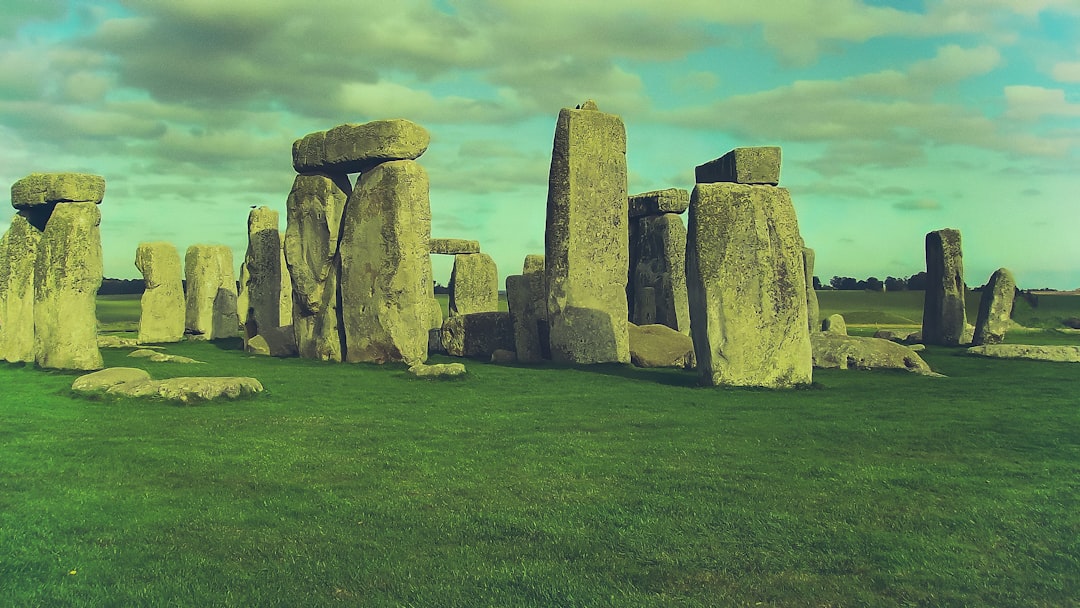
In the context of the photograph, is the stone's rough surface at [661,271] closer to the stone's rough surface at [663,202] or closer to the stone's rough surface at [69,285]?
the stone's rough surface at [663,202]

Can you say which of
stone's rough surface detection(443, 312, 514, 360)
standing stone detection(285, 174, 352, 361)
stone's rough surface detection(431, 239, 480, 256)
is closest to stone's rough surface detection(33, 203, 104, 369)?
standing stone detection(285, 174, 352, 361)

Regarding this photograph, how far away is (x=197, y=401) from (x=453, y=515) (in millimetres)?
5636

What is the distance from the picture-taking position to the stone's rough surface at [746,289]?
36.3 feet

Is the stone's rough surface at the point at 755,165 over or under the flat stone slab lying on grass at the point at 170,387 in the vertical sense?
over

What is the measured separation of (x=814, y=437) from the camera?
777 centimetres

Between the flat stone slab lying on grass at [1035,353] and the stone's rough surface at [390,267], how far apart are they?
10429 mm

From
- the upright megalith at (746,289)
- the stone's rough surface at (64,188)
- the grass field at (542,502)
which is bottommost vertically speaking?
the grass field at (542,502)

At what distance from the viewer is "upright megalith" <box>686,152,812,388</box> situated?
436 inches

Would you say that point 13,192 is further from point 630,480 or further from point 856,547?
point 856,547

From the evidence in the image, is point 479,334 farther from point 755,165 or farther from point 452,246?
point 452,246

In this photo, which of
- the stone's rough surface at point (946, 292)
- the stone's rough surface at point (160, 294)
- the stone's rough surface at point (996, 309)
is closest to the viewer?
the stone's rough surface at point (996, 309)

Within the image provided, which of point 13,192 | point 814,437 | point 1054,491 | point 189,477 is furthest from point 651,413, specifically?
point 13,192

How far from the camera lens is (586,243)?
580 inches

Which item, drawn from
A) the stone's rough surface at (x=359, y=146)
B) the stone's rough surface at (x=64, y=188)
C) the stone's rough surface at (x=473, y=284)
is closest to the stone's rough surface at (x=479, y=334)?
the stone's rough surface at (x=359, y=146)
